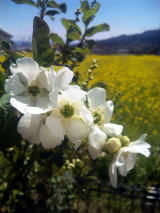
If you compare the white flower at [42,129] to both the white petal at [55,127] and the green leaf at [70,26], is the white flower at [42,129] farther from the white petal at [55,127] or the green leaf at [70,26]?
the green leaf at [70,26]

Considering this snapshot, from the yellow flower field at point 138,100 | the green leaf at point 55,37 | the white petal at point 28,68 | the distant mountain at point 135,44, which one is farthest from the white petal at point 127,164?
the distant mountain at point 135,44

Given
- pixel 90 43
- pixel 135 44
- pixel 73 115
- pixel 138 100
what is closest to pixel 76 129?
pixel 73 115

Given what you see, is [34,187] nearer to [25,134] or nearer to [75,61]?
[75,61]

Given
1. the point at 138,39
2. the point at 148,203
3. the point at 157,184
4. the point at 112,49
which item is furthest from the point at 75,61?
the point at 138,39

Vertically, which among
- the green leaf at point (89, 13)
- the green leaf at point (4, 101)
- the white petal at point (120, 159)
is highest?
the green leaf at point (89, 13)

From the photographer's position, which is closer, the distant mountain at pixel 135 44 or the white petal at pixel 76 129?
the white petal at pixel 76 129

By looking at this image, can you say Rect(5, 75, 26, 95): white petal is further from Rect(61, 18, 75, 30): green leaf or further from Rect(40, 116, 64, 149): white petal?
Rect(61, 18, 75, 30): green leaf
